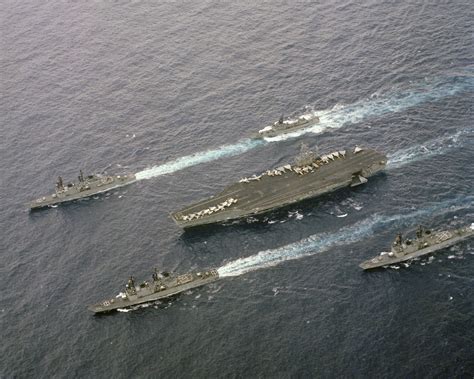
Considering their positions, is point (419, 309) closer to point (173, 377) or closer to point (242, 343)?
point (242, 343)

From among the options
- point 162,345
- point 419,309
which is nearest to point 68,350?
point 162,345

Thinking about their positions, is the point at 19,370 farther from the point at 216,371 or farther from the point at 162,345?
the point at 216,371

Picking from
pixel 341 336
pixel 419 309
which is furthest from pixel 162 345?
pixel 419 309

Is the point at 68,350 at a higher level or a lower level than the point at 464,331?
higher

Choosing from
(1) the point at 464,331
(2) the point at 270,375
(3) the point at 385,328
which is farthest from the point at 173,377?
(1) the point at 464,331

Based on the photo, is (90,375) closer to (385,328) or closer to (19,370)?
(19,370)

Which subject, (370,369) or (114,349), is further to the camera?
(114,349)

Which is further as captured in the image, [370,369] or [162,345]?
[162,345]
